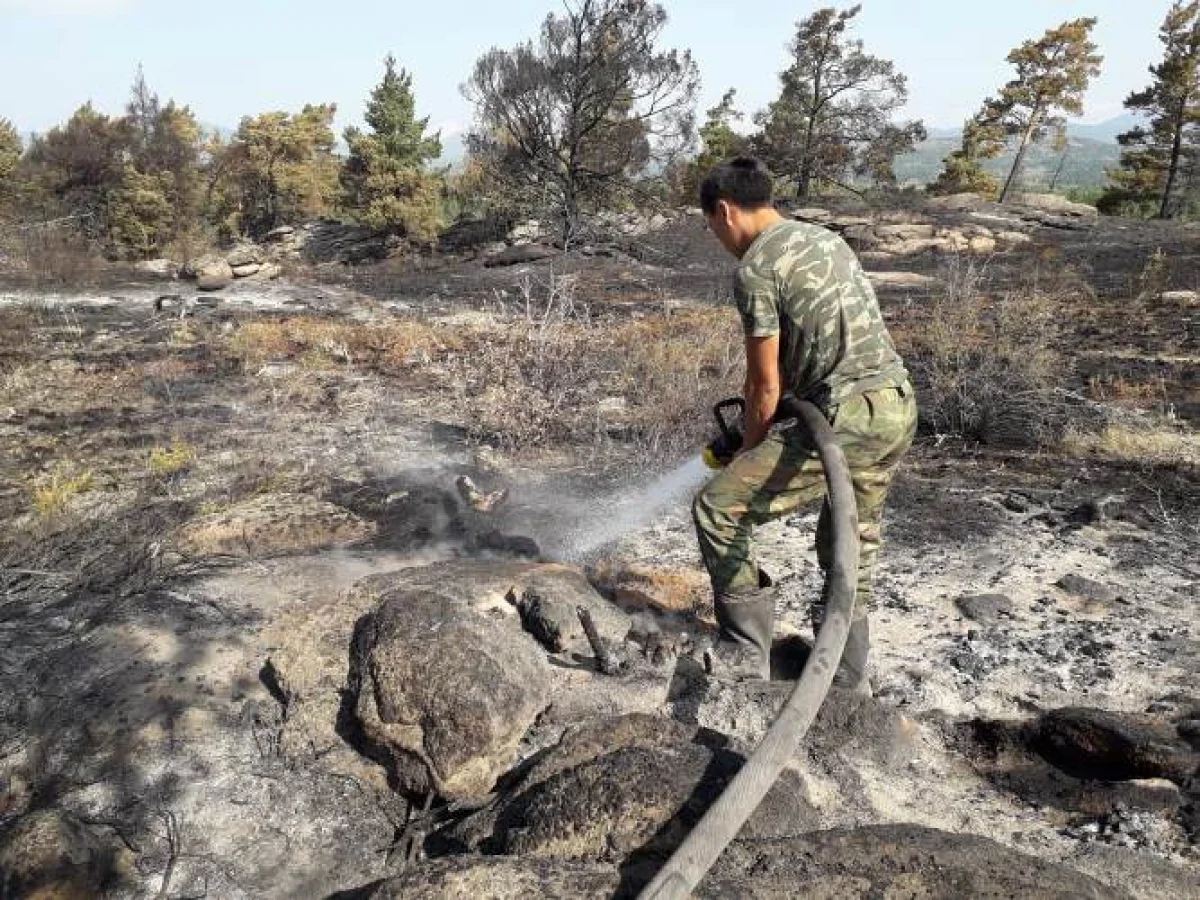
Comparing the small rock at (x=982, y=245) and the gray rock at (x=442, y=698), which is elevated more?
the small rock at (x=982, y=245)

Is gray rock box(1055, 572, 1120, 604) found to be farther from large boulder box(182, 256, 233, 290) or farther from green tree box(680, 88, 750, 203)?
green tree box(680, 88, 750, 203)

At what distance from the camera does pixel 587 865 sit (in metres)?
1.55

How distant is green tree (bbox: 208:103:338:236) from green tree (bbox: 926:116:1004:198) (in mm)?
20067

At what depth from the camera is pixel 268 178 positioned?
2256 centimetres

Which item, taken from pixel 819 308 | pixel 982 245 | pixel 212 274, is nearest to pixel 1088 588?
pixel 819 308

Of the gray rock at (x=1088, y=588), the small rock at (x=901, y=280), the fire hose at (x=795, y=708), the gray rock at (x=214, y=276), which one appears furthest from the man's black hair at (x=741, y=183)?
the gray rock at (x=214, y=276)

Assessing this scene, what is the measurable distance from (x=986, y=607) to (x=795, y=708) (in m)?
2.02

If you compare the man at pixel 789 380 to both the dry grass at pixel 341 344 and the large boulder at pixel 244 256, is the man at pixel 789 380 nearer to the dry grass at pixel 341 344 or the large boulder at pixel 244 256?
the dry grass at pixel 341 344

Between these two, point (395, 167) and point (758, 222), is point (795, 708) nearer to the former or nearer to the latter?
point (758, 222)

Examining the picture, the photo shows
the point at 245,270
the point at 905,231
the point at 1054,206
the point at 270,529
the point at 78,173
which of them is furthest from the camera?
the point at 1054,206

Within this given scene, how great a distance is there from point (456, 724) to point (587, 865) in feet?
2.56

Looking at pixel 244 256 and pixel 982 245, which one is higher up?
pixel 982 245

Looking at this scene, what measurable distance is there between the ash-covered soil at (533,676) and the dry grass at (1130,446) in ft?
0.21

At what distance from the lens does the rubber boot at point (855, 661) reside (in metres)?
2.76
